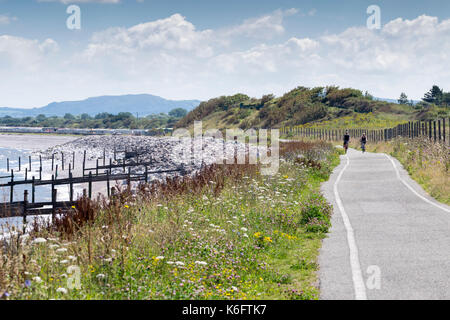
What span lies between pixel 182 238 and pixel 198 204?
4.09m

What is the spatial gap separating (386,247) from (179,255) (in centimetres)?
420

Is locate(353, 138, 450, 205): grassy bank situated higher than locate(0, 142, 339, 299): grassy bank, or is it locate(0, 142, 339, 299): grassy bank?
locate(353, 138, 450, 205): grassy bank

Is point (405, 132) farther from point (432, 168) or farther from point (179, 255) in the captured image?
point (179, 255)

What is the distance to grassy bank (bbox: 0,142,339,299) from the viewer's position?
6.77 metres

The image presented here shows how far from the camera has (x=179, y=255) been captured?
8.47 meters

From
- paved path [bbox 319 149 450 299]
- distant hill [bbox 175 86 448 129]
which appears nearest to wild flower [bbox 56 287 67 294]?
paved path [bbox 319 149 450 299]

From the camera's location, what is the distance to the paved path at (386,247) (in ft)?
23.0

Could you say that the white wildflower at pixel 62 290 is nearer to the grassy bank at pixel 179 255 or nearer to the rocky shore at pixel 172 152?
the grassy bank at pixel 179 255

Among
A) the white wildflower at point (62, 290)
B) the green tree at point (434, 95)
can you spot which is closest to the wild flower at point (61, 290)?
the white wildflower at point (62, 290)

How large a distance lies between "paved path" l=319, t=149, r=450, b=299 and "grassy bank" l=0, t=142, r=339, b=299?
0.44 meters

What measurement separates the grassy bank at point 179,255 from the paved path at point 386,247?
44 cm

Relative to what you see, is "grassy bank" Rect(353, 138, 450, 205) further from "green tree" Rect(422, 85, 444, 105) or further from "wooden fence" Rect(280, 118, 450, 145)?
"green tree" Rect(422, 85, 444, 105)

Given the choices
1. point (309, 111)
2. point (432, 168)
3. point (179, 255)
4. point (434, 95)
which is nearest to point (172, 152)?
point (309, 111)
